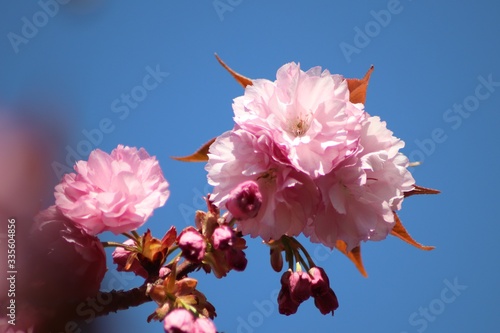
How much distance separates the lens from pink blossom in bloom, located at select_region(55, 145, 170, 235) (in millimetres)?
796

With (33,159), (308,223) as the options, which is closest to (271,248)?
(308,223)

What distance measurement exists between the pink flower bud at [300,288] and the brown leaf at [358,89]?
342 millimetres

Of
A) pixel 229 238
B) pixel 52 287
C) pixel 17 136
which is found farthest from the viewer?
pixel 229 238

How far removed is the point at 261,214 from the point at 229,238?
7cm

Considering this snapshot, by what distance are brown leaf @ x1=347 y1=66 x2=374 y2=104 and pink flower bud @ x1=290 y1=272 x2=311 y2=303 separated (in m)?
0.34

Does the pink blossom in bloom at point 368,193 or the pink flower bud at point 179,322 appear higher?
the pink blossom in bloom at point 368,193

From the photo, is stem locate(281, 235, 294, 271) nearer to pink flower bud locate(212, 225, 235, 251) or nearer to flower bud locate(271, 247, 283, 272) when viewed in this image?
flower bud locate(271, 247, 283, 272)

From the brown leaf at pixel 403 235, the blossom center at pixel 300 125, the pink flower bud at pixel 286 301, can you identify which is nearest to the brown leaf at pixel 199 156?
the blossom center at pixel 300 125

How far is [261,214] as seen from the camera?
0.79m

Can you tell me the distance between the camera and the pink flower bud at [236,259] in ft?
2.57

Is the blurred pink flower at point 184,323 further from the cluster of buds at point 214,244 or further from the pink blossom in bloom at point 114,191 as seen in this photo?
the pink blossom in bloom at point 114,191

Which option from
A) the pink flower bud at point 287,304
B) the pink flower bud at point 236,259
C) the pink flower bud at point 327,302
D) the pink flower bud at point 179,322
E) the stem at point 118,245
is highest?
the pink flower bud at point 236,259

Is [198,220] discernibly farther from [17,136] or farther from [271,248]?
[17,136]

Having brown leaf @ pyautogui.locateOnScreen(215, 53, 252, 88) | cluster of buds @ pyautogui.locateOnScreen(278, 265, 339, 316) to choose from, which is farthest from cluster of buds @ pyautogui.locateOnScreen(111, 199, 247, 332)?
brown leaf @ pyautogui.locateOnScreen(215, 53, 252, 88)
